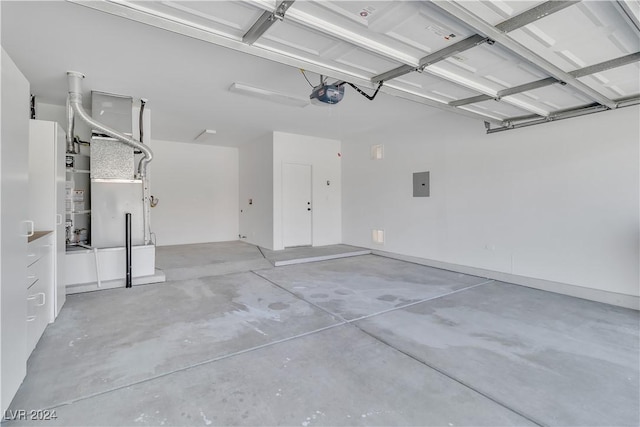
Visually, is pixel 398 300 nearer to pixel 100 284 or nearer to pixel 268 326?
pixel 268 326

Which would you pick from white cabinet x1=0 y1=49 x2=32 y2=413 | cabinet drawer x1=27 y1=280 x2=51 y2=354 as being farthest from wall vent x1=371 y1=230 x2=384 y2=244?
white cabinet x1=0 y1=49 x2=32 y2=413

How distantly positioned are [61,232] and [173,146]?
16.6 ft

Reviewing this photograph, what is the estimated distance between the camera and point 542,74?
2.90 metres

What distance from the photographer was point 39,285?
2689 mm

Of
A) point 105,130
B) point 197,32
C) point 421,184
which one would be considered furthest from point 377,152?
point 197,32

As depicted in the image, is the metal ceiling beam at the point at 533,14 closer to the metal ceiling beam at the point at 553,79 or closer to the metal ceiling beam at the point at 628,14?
the metal ceiling beam at the point at 628,14

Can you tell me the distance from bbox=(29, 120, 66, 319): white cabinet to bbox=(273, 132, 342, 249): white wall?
162 inches

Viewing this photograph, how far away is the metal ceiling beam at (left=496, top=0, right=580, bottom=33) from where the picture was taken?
1.86 m

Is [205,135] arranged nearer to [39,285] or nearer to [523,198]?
[39,285]

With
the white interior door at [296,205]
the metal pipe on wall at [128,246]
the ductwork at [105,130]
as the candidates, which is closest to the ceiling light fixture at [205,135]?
the white interior door at [296,205]

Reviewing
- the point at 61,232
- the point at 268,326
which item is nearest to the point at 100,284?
the point at 61,232

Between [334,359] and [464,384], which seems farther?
[334,359]

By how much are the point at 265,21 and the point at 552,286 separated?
493 centimetres

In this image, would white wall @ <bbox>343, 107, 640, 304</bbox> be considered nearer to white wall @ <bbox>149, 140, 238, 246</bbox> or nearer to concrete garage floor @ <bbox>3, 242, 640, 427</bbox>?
concrete garage floor @ <bbox>3, 242, 640, 427</bbox>
